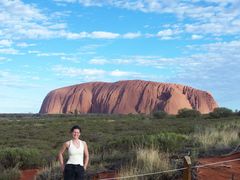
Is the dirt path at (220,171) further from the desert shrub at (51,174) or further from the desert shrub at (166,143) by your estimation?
the desert shrub at (51,174)

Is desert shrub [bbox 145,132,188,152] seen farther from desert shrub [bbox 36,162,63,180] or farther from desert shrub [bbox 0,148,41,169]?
desert shrub [bbox 0,148,41,169]

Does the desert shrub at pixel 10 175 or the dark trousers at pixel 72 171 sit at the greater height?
the dark trousers at pixel 72 171

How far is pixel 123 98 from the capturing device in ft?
480

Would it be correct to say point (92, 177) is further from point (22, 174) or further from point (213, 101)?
point (213, 101)

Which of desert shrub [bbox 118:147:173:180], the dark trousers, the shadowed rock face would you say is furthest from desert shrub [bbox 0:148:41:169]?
the shadowed rock face

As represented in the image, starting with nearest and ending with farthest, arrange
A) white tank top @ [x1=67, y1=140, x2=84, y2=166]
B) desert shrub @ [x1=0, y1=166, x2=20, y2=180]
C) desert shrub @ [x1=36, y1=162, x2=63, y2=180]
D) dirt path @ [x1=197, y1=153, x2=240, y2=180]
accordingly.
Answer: white tank top @ [x1=67, y1=140, x2=84, y2=166] < dirt path @ [x1=197, y1=153, x2=240, y2=180] < desert shrub @ [x1=36, y1=162, x2=63, y2=180] < desert shrub @ [x1=0, y1=166, x2=20, y2=180]

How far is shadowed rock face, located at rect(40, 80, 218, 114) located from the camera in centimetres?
13975

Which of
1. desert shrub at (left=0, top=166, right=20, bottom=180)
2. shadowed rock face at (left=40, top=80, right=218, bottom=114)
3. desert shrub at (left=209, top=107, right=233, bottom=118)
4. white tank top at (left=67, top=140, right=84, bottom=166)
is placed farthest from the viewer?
shadowed rock face at (left=40, top=80, right=218, bottom=114)

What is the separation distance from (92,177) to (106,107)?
455 ft

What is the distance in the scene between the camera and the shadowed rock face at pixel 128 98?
13975 cm

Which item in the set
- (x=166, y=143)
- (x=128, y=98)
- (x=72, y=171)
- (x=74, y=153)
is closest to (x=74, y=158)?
(x=74, y=153)

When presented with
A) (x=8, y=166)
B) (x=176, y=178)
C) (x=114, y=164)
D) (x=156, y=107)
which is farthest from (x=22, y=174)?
(x=156, y=107)

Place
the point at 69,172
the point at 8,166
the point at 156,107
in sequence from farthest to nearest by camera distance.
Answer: the point at 156,107 → the point at 8,166 → the point at 69,172

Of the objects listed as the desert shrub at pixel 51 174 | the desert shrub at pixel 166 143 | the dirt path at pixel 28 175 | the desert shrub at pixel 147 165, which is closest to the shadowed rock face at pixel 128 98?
the desert shrub at pixel 166 143
